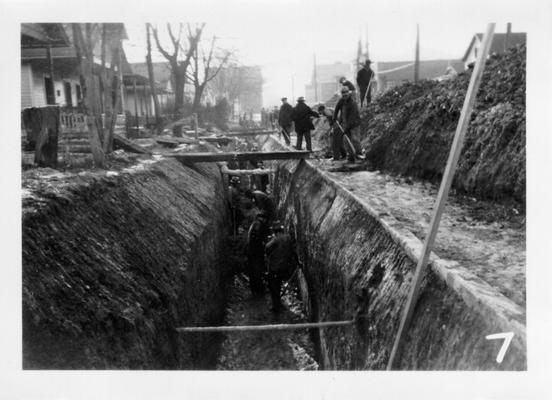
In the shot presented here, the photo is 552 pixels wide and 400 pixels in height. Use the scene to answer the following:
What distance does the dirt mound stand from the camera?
575cm

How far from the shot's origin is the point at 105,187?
5.74 metres

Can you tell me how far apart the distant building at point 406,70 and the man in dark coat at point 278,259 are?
3631 cm

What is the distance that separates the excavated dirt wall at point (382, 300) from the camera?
2.92m

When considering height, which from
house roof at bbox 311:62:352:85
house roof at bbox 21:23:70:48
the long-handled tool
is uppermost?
house roof at bbox 311:62:352:85

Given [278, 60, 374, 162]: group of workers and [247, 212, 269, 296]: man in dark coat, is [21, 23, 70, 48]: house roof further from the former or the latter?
[278, 60, 374, 162]: group of workers

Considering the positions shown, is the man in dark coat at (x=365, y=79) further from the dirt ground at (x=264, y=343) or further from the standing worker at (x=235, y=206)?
the dirt ground at (x=264, y=343)

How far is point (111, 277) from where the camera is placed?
4328 millimetres

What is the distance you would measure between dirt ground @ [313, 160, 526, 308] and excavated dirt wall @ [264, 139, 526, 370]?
0.34 m

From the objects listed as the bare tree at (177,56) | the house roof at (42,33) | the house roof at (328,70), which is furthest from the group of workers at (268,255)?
the house roof at (328,70)

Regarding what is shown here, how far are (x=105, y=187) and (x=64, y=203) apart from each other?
3.98ft

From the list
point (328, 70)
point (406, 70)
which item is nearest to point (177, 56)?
point (406, 70)

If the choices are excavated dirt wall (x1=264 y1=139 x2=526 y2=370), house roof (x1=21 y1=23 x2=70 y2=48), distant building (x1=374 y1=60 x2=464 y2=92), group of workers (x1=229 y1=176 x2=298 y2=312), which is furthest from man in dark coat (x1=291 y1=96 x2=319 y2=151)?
distant building (x1=374 y1=60 x2=464 y2=92)
